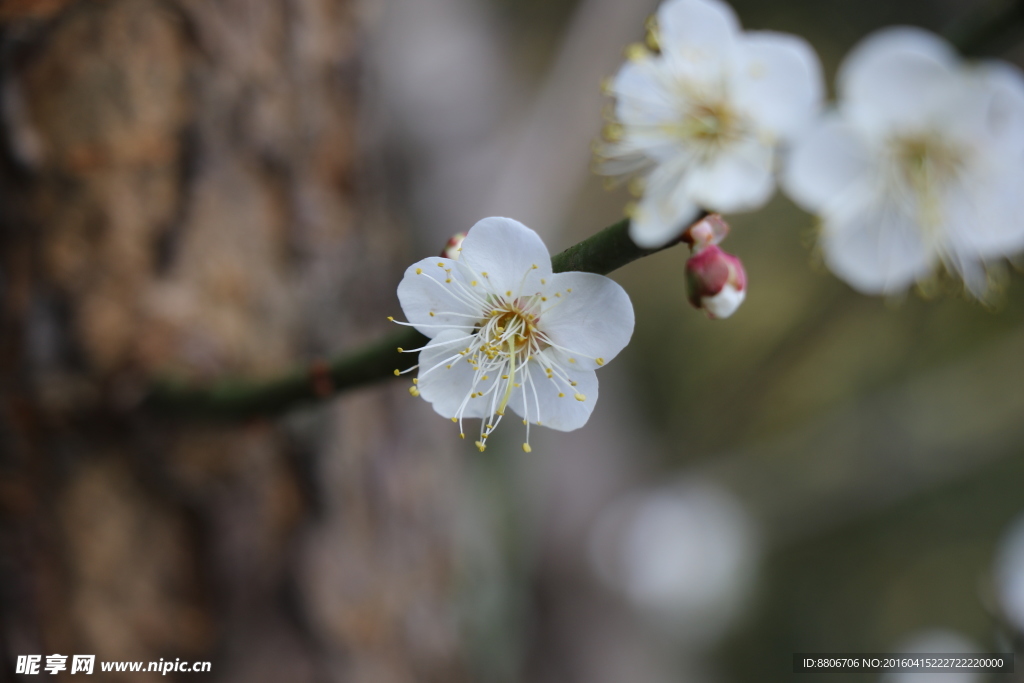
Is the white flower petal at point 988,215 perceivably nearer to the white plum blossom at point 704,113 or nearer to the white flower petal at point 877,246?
the white flower petal at point 877,246

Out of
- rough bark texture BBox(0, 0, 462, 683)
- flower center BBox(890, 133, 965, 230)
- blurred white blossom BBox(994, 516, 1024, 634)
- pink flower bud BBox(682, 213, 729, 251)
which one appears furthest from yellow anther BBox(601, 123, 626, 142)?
blurred white blossom BBox(994, 516, 1024, 634)

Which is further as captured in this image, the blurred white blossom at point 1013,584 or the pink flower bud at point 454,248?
the blurred white blossom at point 1013,584

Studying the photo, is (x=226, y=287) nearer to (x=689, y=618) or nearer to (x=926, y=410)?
(x=926, y=410)

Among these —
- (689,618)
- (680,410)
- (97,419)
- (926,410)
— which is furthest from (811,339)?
(97,419)

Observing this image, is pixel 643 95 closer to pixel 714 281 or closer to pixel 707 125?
pixel 707 125

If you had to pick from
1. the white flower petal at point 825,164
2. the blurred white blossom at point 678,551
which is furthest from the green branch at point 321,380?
the blurred white blossom at point 678,551
